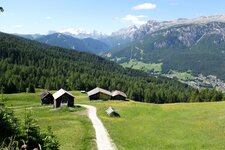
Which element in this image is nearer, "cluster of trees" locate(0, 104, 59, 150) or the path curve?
"cluster of trees" locate(0, 104, 59, 150)

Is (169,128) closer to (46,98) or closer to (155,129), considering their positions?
(155,129)

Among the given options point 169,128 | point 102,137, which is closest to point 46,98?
point 169,128

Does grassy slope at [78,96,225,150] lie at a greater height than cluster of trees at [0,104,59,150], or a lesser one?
lesser

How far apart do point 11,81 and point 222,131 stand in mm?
125102

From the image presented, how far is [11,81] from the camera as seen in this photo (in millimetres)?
169250

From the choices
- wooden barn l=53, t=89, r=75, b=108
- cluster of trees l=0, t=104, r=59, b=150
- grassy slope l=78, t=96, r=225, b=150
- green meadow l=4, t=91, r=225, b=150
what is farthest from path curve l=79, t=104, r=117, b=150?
wooden barn l=53, t=89, r=75, b=108

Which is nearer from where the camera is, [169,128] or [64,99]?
[169,128]

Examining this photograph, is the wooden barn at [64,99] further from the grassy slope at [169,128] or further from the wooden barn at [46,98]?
the grassy slope at [169,128]

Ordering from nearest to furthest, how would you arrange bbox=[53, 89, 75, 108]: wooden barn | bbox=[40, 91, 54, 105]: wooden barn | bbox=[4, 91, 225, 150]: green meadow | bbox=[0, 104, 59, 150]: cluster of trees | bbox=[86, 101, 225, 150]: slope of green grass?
1. bbox=[0, 104, 59, 150]: cluster of trees
2. bbox=[4, 91, 225, 150]: green meadow
3. bbox=[86, 101, 225, 150]: slope of green grass
4. bbox=[53, 89, 75, 108]: wooden barn
5. bbox=[40, 91, 54, 105]: wooden barn

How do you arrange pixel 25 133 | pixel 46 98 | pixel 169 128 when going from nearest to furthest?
pixel 25 133 → pixel 169 128 → pixel 46 98

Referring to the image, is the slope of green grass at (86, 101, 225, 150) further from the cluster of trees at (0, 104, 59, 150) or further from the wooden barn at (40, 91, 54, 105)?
the wooden barn at (40, 91, 54, 105)

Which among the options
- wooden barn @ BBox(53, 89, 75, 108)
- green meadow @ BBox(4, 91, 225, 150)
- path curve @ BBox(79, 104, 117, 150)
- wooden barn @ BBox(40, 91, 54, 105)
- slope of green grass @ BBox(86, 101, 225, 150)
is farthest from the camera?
wooden barn @ BBox(40, 91, 54, 105)

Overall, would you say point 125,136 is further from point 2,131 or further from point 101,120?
point 2,131

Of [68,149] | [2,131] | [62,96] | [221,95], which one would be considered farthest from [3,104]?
[221,95]
